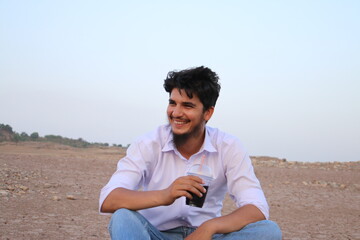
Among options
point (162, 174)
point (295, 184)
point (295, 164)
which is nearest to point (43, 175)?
point (295, 184)

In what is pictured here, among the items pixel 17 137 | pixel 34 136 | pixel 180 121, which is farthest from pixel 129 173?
pixel 34 136

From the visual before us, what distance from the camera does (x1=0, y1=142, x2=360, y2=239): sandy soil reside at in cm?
545

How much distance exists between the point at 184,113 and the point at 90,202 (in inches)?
172

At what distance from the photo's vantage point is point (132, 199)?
300 centimetres

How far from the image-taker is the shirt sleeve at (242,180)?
3.19m

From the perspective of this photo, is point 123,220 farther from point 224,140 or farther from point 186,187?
point 224,140

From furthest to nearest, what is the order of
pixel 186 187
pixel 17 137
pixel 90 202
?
pixel 17 137, pixel 90 202, pixel 186 187

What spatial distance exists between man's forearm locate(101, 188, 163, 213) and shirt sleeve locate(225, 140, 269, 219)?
23.3 inches

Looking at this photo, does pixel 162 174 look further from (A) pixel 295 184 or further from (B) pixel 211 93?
(A) pixel 295 184

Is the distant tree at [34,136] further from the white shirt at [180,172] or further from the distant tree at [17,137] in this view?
the white shirt at [180,172]

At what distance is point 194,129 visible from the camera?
11.0 feet

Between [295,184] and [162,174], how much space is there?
828 cm

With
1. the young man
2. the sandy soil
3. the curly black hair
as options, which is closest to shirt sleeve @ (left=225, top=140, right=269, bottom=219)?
the young man

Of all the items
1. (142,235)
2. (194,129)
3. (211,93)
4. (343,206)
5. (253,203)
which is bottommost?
(343,206)
